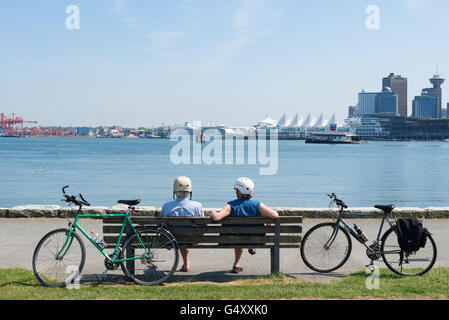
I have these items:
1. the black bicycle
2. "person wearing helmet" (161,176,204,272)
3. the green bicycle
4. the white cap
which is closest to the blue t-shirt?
the white cap

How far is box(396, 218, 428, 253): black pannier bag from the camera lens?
7223mm

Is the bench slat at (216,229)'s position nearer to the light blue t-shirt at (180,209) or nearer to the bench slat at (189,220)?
the bench slat at (189,220)

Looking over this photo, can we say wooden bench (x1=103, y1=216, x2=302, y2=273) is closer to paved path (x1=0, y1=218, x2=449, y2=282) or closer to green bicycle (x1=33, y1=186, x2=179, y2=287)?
green bicycle (x1=33, y1=186, x2=179, y2=287)

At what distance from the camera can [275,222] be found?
738 cm

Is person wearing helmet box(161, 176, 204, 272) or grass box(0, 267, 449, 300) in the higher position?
person wearing helmet box(161, 176, 204, 272)

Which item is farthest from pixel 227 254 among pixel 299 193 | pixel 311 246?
pixel 299 193

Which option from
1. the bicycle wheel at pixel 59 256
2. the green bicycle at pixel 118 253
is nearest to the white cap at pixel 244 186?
the green bicycle at pixel 118 253

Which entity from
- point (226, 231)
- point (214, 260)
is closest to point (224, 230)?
point (226, 231)

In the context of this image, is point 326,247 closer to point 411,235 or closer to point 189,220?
point 411,235

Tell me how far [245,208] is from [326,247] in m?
1.28

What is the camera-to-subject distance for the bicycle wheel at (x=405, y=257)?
7.39 meters

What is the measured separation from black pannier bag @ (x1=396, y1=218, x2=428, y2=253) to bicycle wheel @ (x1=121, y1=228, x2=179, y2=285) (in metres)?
2.91
